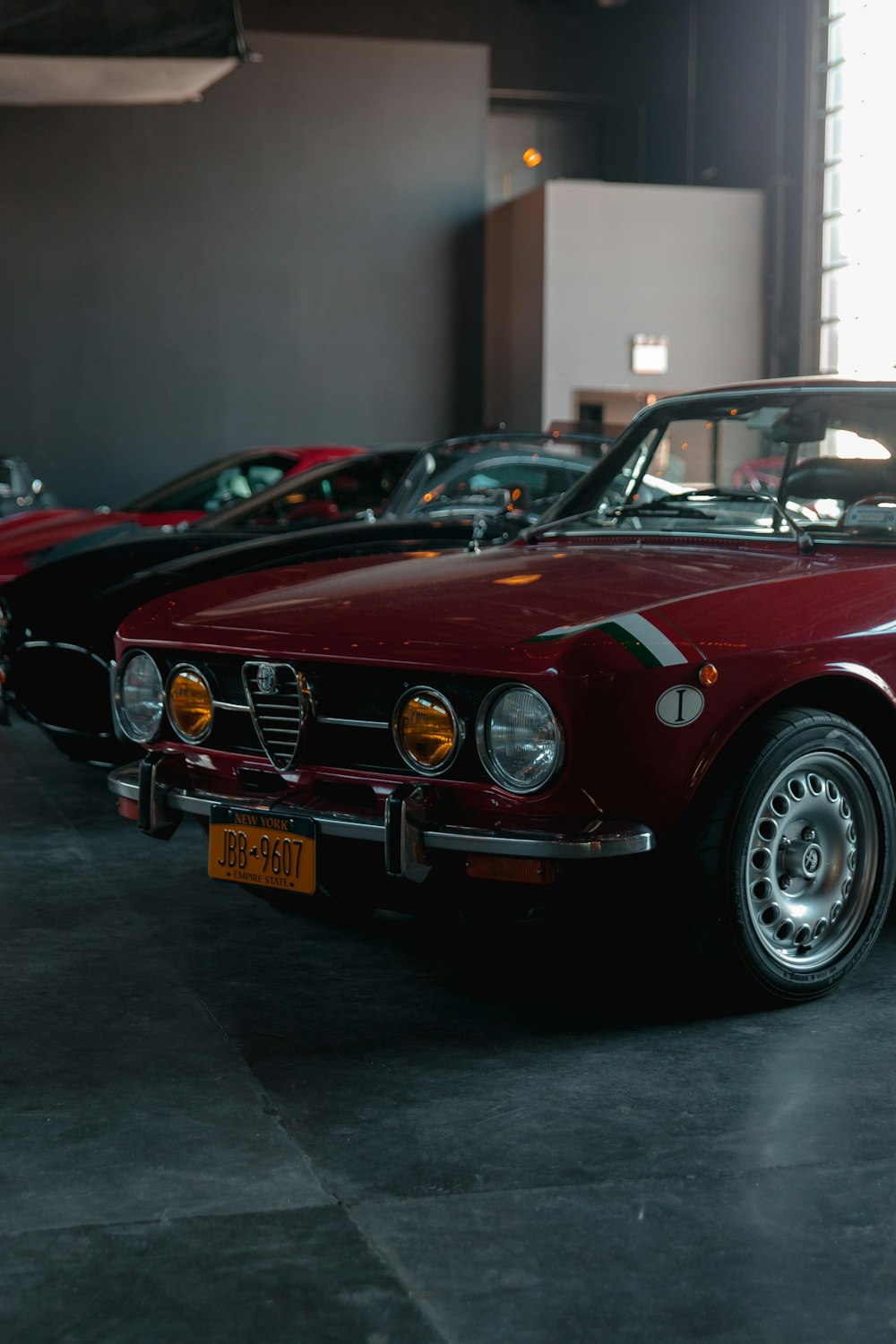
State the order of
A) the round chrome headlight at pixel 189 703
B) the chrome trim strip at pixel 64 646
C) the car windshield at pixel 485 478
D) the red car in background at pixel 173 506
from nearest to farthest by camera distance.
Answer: the round chrome headlight at pixel 189 703, the chrome trim strip at pixel 64 646, the car windshield at pixel 485 478, the red car in background at pixel 173 506

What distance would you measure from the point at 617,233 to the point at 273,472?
38.8 feet

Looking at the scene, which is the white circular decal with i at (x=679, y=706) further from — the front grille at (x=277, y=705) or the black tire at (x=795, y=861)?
the front grille at (x=277, y=705)

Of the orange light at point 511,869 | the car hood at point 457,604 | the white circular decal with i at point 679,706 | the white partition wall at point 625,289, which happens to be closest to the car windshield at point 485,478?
the car hood at point 457,604

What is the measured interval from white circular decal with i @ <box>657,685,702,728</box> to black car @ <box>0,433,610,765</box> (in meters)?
2.07

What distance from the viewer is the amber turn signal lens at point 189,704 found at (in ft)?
12.2

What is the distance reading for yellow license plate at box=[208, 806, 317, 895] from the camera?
10.8 feet

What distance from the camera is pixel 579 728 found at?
3.06 meters

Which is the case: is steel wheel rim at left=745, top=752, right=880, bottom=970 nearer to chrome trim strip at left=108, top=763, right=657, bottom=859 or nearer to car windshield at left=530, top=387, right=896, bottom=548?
chrome trim strip at left=108, top=763, right=657, bottom=859

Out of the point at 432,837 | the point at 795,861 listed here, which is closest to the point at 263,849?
the point at 432,837

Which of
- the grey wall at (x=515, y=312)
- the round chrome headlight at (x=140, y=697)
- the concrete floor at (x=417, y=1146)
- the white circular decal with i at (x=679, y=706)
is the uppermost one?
the grey wall at (x=515, y=312)

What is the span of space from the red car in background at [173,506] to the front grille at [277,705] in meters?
3.80

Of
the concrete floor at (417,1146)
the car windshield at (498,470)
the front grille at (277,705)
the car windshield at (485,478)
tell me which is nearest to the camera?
the concrete floor at (417,1146)

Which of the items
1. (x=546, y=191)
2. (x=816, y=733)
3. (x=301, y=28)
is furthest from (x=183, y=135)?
(x=816, y=733)

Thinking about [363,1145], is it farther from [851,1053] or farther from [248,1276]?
[851,1053]
